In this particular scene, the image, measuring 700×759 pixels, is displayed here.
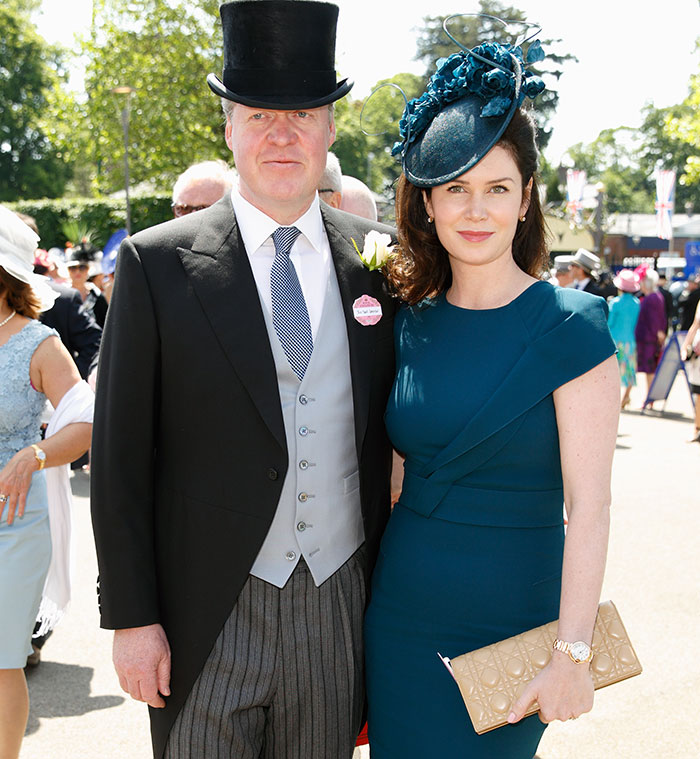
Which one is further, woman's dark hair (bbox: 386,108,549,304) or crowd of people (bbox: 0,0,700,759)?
woman's dark hair (bbox: 386,108,549,304)

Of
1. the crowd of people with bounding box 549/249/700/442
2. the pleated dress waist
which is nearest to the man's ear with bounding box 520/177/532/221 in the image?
the pleated dress waist

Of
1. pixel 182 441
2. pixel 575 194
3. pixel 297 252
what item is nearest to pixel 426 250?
pixel 297 252

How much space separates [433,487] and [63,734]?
8.12ft

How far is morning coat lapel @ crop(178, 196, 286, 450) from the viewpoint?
6.45 feet

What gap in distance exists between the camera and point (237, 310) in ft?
6.59

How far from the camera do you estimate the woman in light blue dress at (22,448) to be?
2.90 metres

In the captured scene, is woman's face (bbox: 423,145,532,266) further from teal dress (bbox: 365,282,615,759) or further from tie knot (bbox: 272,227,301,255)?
tie knot (bbox: 272,227,301,255)

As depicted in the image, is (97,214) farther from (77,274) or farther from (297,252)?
(297,252)

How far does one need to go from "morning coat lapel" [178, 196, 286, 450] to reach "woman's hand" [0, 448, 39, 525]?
1366 mm

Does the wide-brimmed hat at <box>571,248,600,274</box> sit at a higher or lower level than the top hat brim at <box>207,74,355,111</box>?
lower

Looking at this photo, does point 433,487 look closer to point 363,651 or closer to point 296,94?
point 363,651

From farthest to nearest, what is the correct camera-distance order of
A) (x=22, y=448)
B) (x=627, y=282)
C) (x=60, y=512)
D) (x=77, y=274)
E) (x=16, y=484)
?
1. (x=627, y=282)
2. (x=77, y=274)
3. (x=60, y=512)
4. (x=22, y=448)
5. (x=16, y=484)

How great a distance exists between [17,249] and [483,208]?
1890 mm

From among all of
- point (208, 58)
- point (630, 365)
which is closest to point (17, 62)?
point (208, 58)
